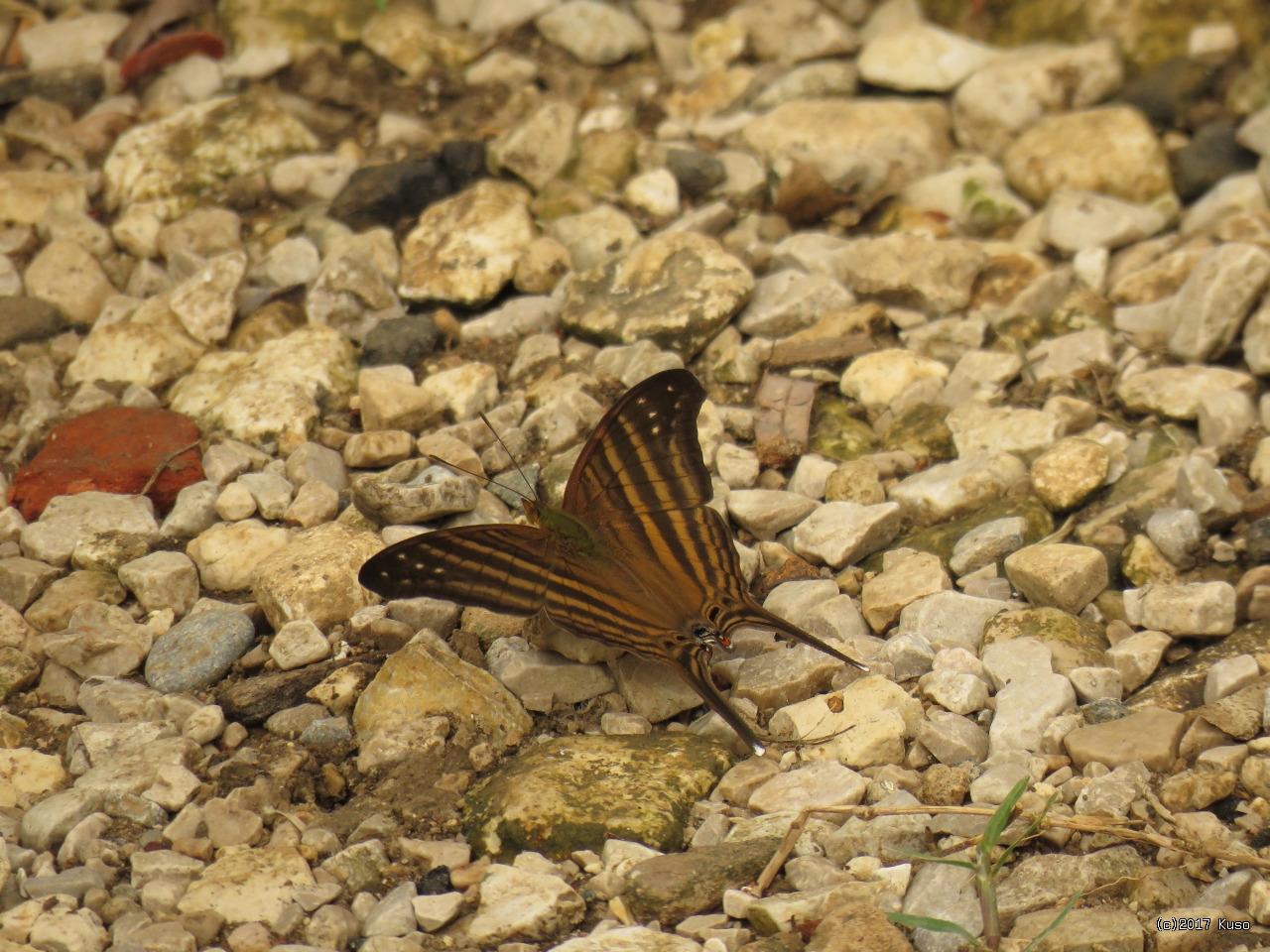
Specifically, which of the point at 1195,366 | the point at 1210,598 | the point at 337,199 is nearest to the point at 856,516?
the point at 1210,598

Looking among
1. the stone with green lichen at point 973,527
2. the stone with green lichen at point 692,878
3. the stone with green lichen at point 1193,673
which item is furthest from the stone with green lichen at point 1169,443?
the stone with green lichen at point 692,878

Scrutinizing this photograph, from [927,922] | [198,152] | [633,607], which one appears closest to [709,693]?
[633,607]

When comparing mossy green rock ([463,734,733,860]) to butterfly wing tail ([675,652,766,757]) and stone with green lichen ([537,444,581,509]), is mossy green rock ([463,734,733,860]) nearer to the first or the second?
butterfly wing tail ([675,652,766,757])

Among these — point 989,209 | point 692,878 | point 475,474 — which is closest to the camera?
point 692,878

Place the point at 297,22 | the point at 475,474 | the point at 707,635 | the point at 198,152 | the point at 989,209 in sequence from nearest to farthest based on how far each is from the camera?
the point at 707,635
the point at 475,474
the point at 989,209
the point at 198,152
the point at 297,22

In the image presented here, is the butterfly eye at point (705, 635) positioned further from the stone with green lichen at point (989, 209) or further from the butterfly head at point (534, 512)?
the stone with green lichen at point (989, 209)

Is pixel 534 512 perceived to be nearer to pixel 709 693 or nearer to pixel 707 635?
pixel 707 635

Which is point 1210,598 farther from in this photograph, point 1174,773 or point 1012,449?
point 1012,449
